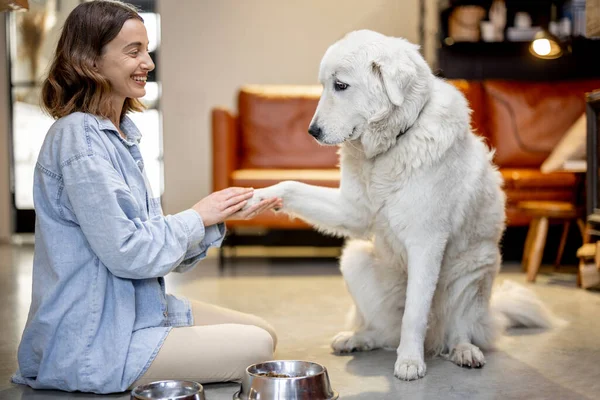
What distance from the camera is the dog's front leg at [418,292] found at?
207 cm

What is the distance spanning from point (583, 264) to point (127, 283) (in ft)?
8.82

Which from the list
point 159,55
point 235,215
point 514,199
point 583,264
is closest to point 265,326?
point 235,215

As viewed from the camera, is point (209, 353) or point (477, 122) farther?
point (477, 122)

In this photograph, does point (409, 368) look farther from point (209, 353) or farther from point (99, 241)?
point (99, 241)

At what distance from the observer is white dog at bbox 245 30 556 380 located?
6.82 ft

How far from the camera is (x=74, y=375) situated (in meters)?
1.77

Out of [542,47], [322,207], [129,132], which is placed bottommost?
[322,207]

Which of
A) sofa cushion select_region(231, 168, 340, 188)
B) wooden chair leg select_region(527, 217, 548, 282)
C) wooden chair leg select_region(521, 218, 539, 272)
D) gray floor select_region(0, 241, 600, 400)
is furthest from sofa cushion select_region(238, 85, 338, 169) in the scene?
wooden chair leg select_region(527, 217, 548, 282)

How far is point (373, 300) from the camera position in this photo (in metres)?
2.36

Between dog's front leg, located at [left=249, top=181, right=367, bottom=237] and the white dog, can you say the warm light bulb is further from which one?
A: dog's front leg, located at [left=249, top=181, right=367, bottom=237]

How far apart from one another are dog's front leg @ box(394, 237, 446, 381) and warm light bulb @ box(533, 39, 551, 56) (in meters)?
2.54

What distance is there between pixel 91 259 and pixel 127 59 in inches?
20.4

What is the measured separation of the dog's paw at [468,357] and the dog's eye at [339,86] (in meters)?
0.89

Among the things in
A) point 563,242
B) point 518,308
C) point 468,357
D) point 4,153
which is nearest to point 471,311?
point 468,357
